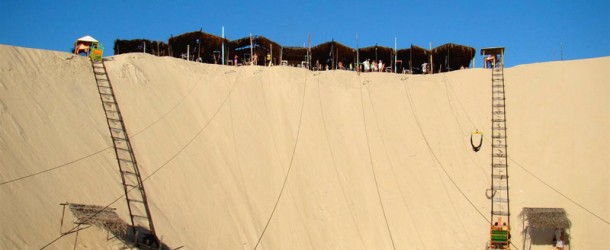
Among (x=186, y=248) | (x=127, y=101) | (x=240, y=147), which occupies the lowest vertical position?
(x=186, y=248)

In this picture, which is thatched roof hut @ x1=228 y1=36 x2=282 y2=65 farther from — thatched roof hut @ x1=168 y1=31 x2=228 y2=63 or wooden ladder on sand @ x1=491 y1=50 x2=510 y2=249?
wooden ladder on sand @ x1=491 y1=50 x2=510 y2=249

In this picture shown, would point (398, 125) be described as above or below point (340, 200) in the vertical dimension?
above

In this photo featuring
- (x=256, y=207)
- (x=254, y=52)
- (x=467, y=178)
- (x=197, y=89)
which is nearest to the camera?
(x=256, y=207)

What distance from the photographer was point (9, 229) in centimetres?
1716

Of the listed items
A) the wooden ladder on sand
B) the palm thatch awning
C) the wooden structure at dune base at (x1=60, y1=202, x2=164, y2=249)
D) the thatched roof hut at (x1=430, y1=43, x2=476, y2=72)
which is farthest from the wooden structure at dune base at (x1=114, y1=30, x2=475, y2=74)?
the wooden structure at dune base at (x1=60, y1=202, x2=164, y2=249)

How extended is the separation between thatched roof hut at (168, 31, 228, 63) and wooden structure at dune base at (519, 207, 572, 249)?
581 inches

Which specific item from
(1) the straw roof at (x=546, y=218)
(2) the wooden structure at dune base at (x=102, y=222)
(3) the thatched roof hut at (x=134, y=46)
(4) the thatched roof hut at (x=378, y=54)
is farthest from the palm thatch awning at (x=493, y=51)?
(2) the wooden structure at dune base at (x=102, y=222)

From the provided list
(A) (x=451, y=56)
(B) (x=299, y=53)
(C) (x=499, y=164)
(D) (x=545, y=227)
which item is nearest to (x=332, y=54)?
(B) (x=299, y=53)

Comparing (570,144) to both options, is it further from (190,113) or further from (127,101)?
(127,101)

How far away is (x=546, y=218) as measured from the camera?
2127 cm

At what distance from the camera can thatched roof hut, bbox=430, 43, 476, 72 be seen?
3256 cm

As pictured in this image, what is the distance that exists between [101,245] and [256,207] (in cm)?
540

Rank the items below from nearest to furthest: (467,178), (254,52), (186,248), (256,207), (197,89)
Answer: (186,248), (256,207), (467,178), (197,89), (254,52)

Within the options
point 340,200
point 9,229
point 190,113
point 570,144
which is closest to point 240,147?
point 190,113
